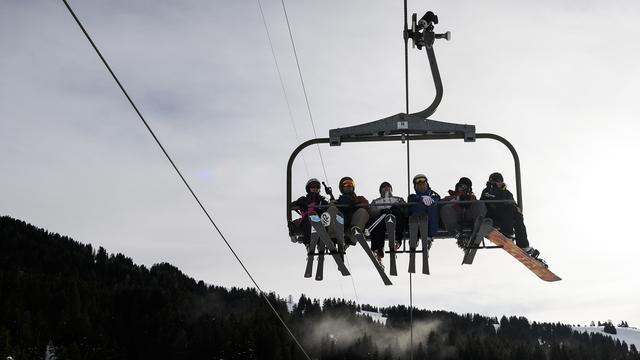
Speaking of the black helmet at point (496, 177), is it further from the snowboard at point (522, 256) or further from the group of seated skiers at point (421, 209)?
the snowboard at point (522, 256)

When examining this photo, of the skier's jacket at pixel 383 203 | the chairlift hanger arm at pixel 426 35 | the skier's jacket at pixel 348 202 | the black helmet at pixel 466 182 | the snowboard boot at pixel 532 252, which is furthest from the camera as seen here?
the snowboard boot at pixel 532 252

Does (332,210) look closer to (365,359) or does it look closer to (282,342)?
(282,342)

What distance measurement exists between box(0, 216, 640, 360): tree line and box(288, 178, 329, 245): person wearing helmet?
241ft

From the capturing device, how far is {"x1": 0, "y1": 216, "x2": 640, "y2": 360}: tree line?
332ft

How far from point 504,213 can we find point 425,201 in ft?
4.36

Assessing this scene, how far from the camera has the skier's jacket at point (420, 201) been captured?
1204 centimetres

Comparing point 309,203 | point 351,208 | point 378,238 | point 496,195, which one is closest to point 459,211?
point 496,195

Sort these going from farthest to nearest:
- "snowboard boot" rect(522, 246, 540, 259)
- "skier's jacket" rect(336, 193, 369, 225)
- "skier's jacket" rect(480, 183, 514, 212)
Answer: "snowboard boot" rect(522, 246, 540, 259), "skier's jacket" rect(336, 193, 369, 225), "skier's jacket" rect(480, 183, 514, 212)

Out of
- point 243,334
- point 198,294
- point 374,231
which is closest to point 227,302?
point 198,294

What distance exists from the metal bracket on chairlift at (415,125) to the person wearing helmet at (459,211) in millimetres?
1629

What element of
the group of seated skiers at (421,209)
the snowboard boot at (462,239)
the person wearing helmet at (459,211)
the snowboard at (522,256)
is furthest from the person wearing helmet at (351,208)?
the snowboard at (522,256)

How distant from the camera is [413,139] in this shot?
11023 millimetres

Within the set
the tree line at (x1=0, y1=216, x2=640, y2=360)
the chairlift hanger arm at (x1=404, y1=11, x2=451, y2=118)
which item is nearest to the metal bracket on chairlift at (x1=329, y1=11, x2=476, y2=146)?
the chairlift hanger arm at (x1=404, y1=11, x2=451, y2=118)

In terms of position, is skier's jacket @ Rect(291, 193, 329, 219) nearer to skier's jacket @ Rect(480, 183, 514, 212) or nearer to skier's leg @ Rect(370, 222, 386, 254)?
skier's leg @ Rect(370, 222, 386, 254)
